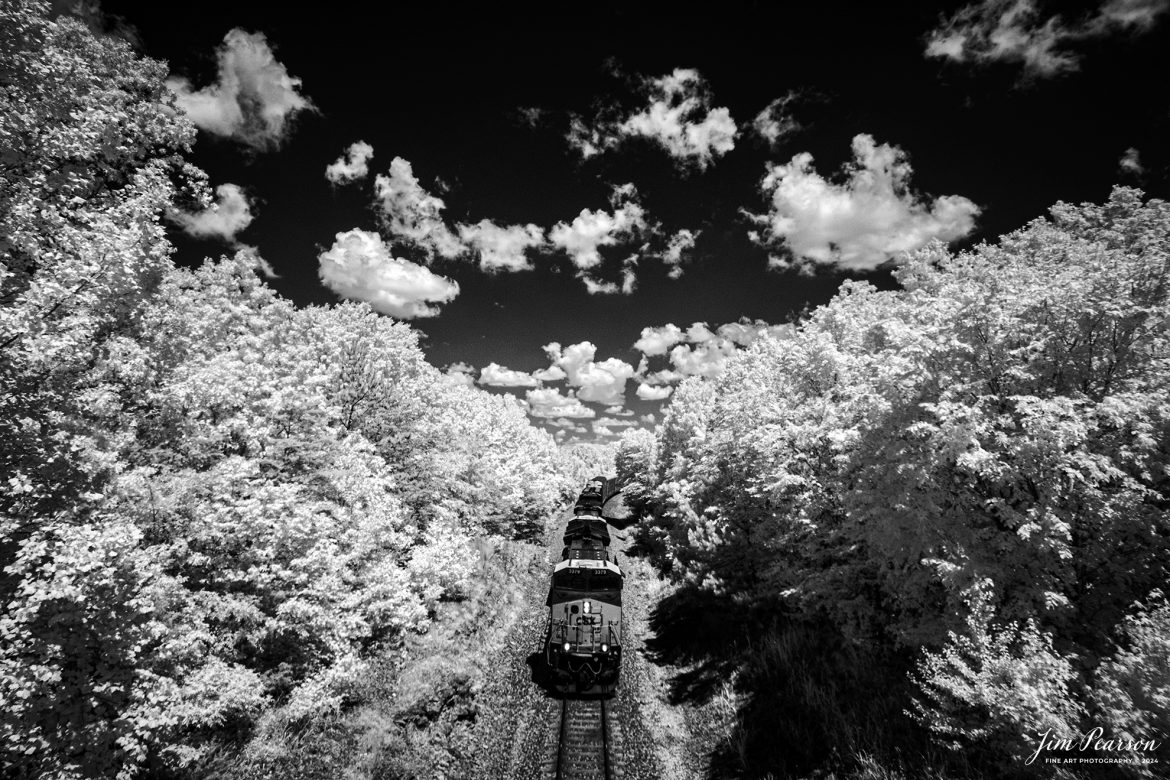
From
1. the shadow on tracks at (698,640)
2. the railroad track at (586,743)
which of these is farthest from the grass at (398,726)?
the shadow on tracks at (698,640)

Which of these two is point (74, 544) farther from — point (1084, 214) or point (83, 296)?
point (1084, 214)

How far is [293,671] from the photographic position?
11.0 metres

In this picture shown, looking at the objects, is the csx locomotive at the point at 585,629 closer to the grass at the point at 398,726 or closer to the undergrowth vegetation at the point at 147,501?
the grass at the point at 398,726

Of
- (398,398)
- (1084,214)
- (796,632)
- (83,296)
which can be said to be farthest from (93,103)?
(1084,214)

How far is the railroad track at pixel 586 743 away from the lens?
10.6 meters

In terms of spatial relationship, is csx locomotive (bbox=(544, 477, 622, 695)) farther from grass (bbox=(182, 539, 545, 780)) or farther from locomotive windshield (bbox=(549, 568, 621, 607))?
grass (bbox=(182, 539, 545, 780))
